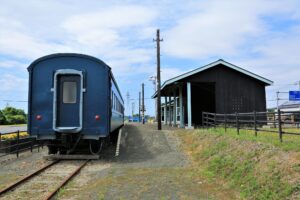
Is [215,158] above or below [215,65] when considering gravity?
below

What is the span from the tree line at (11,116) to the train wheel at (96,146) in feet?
187

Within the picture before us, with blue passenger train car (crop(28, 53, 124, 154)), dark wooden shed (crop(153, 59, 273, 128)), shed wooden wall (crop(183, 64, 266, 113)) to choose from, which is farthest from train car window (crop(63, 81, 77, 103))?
shed wooden wall (crop(183, 64, 266, 113))

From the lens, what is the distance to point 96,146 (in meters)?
13.2

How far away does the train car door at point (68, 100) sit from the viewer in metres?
11.8

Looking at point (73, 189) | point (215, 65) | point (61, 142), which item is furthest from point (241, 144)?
point (215, 65)

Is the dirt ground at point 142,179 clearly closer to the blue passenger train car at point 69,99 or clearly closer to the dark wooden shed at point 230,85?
the blue passenger train car at point 69,99

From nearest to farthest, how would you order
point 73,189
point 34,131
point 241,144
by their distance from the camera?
point 73,189
point 241,144
point 34,131

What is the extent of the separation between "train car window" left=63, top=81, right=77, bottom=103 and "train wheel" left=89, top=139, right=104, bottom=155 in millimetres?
1827

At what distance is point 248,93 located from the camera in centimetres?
2209

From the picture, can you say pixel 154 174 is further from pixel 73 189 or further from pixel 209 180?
pixel 73 189

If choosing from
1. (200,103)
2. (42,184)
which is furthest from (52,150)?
(200,103)

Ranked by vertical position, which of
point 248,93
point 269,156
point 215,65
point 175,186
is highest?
point 215,65

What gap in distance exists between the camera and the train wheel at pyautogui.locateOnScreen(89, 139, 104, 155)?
12.6 m

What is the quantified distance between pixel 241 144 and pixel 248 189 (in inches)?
140
